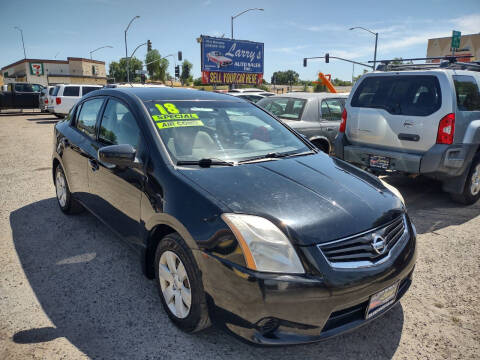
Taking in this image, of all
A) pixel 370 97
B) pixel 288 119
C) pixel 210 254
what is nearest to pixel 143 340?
pixel 210 254

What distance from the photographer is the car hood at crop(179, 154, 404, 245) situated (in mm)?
2172

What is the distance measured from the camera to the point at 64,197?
4.71 m

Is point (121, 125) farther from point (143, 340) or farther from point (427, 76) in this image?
point (427, 76)

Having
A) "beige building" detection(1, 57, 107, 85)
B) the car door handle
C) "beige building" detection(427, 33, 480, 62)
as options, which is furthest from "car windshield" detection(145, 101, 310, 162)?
"beige building" detection(1, 57, 107, 85)

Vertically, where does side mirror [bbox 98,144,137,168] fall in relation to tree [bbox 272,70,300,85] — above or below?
below

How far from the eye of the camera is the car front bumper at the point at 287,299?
1979 mm

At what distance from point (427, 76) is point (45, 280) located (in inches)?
205

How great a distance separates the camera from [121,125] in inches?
131

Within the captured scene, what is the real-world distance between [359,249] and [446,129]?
343 centimetres

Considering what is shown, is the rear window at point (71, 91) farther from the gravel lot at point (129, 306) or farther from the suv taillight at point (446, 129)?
the suv taillight at point (446, 129)

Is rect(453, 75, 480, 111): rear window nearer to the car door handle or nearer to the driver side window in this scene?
the driver side window

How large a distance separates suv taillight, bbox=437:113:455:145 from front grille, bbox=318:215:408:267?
3032 millimetres

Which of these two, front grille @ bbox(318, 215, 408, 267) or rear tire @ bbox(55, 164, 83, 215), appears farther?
rear tire @ bbox(55, 164, 83, 215)

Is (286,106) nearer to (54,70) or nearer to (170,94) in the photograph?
(170,94)
